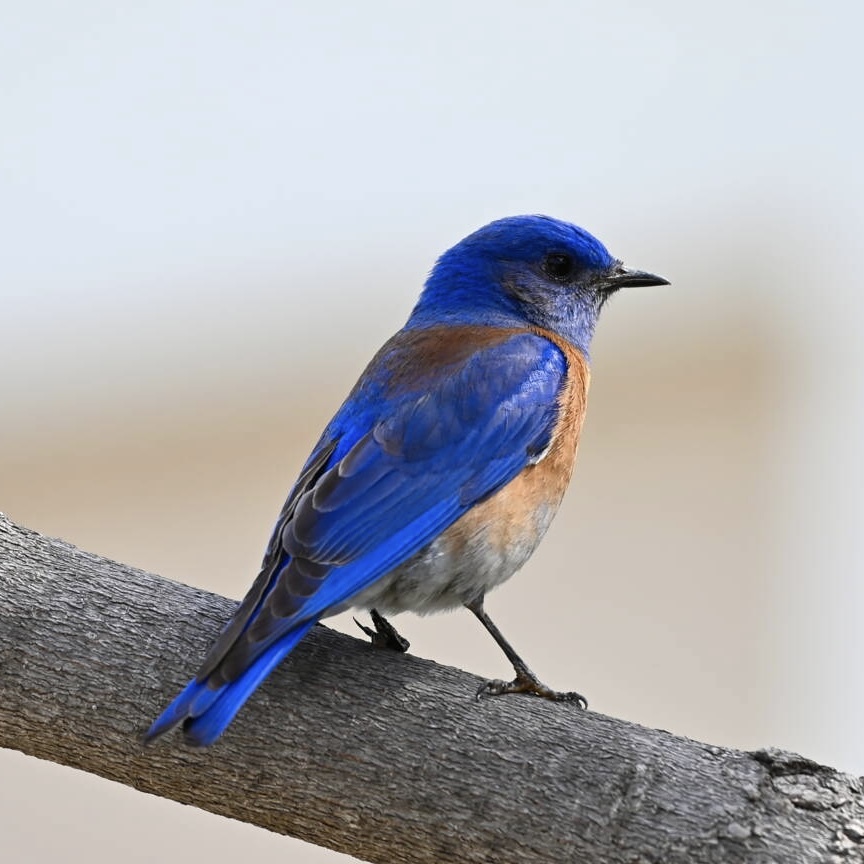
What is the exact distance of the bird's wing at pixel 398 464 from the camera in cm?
327

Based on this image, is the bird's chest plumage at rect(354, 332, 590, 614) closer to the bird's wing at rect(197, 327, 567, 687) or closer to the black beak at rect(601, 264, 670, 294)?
the bird's wing at rect(197, 327, 567, 687)

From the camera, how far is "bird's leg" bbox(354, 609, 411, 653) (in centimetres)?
364

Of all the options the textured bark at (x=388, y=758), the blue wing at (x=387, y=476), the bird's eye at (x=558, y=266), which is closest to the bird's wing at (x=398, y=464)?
the blue wing at (x=387, y=476)

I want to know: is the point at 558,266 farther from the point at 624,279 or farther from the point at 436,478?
the point at 436,478

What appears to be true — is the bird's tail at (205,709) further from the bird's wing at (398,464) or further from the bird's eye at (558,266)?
the bird's eye at (558,266)

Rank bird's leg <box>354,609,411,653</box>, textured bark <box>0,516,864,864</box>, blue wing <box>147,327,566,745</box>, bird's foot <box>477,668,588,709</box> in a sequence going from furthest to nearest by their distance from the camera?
bird's leg <box>354,609,411,653</box>
bird's foot <box>477,668,588,709</box>
blue wing <box>147,327,566,745</box>
textured bark <box>0,516,864,864</box>

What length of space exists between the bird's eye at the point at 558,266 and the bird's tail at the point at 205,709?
2.09 m

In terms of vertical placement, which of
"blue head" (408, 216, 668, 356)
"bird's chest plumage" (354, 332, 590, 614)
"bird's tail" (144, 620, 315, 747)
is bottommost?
"bird's tail" (144, 620, 315, 747)

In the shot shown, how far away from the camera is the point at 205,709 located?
2.91m

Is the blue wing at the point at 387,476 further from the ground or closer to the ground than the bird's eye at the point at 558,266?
closer to the ground

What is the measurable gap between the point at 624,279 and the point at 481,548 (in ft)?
4.61

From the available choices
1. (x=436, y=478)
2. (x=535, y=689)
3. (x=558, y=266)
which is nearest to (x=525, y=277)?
(x=558, y=266)

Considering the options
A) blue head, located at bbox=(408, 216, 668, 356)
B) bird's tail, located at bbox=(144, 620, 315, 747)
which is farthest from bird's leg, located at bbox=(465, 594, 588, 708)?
blue head, located at bbox=(408, 216, 668, 356)

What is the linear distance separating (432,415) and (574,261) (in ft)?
3.57
